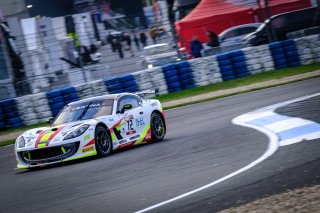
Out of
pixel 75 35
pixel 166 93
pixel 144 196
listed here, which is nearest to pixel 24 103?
pixel 75 35

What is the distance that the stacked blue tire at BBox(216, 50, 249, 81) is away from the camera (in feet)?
68.9

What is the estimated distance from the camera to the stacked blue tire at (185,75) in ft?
67.2

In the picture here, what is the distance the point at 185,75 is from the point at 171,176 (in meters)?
13.0

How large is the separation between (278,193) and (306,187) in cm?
27

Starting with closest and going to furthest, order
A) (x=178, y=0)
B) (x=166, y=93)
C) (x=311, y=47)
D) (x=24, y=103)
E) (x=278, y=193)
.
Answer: (x=278, y=193)
(x=24, y=103)
(x=166, y=93)
(x=311, y=47)
(x=178, y=0)

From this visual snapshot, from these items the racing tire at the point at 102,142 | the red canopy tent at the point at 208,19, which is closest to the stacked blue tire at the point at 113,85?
the red canopy tent at the point at 208,19

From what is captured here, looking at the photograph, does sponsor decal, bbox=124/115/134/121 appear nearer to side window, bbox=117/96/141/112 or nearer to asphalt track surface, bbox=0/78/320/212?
Result: side window, bbox=117/96/141/112

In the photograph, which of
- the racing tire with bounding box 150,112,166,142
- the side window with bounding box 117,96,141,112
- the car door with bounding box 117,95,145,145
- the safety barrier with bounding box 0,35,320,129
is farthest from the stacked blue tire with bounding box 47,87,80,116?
the car door with bounding box 117,95,145,145

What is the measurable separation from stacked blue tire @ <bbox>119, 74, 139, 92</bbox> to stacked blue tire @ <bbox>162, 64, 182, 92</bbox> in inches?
42.0

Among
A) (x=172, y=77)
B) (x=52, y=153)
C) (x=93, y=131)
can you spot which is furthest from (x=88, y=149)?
(x=172, y=77)

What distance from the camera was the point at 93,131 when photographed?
1044cm

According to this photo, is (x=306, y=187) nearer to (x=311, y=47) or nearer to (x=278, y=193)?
(x=278, y=193)

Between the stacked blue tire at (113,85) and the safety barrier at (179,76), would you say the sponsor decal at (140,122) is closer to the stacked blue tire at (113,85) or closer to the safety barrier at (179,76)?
the safety barrier at (179,76)

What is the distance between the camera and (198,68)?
68.1 feet
